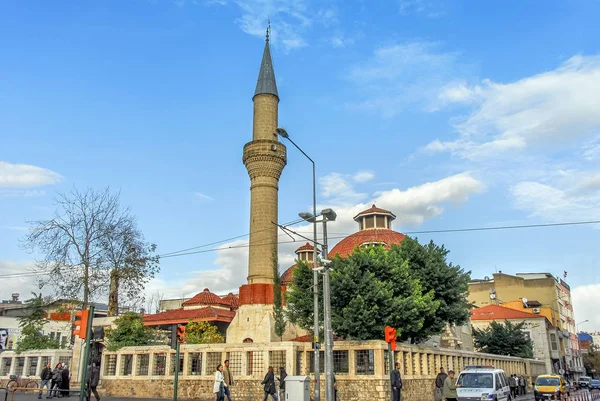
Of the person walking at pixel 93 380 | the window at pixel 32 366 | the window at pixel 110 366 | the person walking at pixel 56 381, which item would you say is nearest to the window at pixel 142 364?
the window at pixel 110 366

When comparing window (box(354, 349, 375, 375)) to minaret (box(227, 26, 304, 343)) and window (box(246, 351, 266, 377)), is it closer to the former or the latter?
window (box(246, 351, 266, 377))

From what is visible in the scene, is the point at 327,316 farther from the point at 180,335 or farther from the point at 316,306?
the point at 180,335

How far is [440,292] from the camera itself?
3062 centimetres

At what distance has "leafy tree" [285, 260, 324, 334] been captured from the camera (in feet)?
90.9

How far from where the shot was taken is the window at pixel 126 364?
87.4 ft

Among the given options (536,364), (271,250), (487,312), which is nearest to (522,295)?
(487,312)

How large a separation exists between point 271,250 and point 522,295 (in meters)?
48.4

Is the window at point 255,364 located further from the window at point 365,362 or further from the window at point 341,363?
the window at point 365,362

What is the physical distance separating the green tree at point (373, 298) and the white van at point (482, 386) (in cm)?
662

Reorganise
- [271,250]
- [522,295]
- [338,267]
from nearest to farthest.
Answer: [338,267], [271,250], [522,295]

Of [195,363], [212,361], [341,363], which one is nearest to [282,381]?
[341,363]

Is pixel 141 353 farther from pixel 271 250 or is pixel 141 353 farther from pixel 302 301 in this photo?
pixel 271 250

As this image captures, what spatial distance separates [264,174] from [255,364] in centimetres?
1718

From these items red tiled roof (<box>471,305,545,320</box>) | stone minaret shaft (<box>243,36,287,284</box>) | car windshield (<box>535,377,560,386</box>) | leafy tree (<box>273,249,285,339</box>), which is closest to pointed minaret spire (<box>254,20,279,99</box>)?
stone minaret shaft (<box>243,36,287,284</box>)
